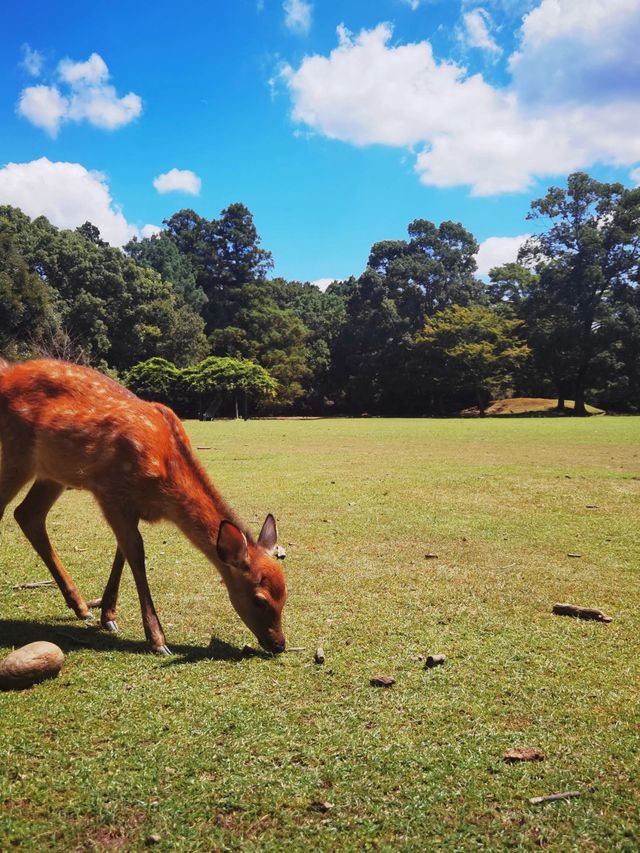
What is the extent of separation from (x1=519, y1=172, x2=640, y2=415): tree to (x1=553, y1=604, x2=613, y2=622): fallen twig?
49662 millimetres

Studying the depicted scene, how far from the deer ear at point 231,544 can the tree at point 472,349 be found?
4921 centimetres

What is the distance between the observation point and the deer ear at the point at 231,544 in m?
4.13

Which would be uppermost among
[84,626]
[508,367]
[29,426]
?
[508,367]

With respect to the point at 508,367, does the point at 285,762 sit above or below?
below

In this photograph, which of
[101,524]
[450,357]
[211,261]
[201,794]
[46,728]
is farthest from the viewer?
[211,261]

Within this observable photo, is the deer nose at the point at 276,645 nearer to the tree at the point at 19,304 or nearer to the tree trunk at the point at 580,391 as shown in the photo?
the tree at the point at 19,304

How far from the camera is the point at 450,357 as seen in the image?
172 ft

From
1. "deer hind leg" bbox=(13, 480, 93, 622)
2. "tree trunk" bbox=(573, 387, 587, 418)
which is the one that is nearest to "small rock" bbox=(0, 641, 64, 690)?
"deer hind leg" bbox=(13, 480, 93, 622)

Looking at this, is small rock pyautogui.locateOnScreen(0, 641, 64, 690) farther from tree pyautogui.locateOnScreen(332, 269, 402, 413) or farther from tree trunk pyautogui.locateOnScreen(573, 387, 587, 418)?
tree pyautogui.locateOnScreen(332, 269, 402, 413)

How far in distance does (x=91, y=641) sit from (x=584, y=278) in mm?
54170

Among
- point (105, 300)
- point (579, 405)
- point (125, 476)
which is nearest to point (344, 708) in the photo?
point (125, 476)

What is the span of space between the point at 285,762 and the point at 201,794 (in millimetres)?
420

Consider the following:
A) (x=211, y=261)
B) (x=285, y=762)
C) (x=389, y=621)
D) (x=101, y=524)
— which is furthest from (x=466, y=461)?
(x=211, y=261)

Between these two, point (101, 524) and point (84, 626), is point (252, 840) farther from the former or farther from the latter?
point (101, 524)
